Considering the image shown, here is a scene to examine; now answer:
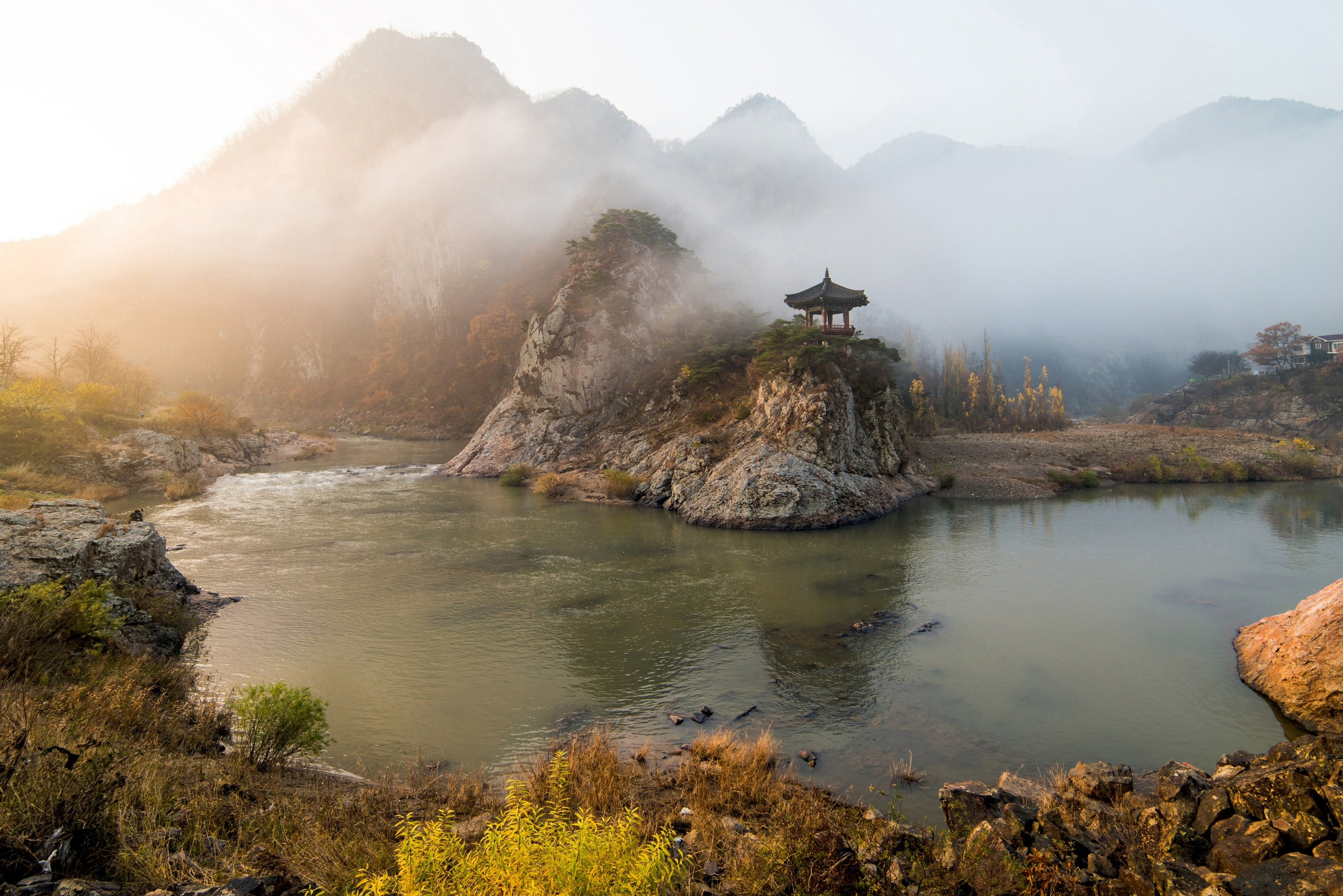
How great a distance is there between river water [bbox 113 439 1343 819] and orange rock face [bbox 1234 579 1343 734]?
0.50m

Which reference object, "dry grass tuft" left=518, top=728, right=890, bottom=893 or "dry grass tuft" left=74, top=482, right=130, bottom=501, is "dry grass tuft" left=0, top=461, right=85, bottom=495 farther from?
"dry grass tuft" left=518, top=728, right=890, bottom=893

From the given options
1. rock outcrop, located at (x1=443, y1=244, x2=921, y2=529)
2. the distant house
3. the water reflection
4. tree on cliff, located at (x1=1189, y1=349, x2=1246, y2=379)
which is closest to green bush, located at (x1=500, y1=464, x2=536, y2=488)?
rock outcrop, located at (x1=443, y1=244, x2=921, y2=529)

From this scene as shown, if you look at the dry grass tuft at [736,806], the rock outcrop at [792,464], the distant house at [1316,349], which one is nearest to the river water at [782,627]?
the dry grass tuft at [736,806]

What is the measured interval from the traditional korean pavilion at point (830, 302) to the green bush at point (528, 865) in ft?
111

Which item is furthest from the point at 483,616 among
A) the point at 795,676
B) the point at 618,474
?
the point at 618,474

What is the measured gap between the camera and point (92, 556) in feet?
42.7

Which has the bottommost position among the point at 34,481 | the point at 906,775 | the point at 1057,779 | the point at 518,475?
the point at 906,775

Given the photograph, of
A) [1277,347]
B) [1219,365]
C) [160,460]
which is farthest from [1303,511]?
[1219,365]

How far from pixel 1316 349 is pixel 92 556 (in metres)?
117

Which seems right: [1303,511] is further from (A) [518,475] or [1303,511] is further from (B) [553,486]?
(A) [518,475]

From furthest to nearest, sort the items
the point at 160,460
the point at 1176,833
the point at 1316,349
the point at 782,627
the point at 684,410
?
the point at 1316,349, the point at 684,410, the point at 160,460, the point at 782,627, the point at 1176,833

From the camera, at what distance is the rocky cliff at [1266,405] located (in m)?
62.1

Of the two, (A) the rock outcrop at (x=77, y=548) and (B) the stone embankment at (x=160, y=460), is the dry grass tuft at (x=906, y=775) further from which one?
(B) the stone embankment at (x=160, y=460)

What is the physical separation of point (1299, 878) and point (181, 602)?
68.3ft
